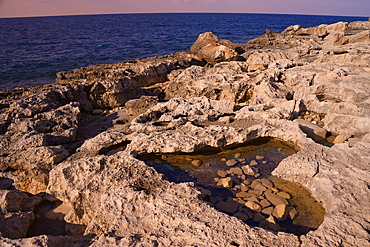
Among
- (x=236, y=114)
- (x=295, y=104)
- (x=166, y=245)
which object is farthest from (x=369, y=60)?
(x=166, y=245)

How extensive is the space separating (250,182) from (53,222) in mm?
3340

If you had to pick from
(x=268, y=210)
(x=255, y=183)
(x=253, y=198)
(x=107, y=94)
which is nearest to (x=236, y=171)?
(x=255, y=183)

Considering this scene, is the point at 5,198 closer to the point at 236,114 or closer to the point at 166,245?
the point at 166,245

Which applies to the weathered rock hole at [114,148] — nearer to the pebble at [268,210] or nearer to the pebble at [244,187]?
the pebble at [244,187]

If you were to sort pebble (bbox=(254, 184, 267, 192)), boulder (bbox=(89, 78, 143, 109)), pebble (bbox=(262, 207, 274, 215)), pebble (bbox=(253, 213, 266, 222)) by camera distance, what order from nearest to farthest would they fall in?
pebble (bbox=(253, 213, 266, 222)), pebble (bbox=(262, 207, 274, 215)), pebble (bbox=(254, 184, 267, 192)), boulder (bbox=(89, 78, 143, 109))

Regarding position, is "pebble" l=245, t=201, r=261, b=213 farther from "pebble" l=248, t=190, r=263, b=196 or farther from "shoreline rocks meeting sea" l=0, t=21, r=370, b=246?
"pebble" l=248, t=190, r=263, b=196

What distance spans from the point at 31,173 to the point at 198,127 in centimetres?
334

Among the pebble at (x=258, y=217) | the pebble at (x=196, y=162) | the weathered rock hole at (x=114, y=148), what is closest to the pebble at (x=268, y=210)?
the pebble at (x=258, y=217)

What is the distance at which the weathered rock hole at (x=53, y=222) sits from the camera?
127 inches

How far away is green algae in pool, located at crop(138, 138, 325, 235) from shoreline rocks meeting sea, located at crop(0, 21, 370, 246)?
0.02 meters

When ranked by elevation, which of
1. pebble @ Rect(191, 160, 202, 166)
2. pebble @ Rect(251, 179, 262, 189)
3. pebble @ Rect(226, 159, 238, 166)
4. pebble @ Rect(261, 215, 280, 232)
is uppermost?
pebble @ Rect(191, 160, 202, 166)

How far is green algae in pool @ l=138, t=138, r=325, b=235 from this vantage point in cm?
337

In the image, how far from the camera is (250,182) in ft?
13.6

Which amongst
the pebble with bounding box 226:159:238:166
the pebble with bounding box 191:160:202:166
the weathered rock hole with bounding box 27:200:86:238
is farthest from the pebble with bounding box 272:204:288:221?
the weathered rock hole with bounding box 27:200:86:238
